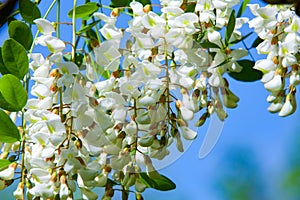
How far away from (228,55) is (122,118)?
12 centimetres

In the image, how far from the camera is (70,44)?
482mm

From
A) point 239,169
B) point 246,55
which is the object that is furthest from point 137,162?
point 239,169

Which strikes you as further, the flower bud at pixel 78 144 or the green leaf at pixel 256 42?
the green leaf at pixel 256 42

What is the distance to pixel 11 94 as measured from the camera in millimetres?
474

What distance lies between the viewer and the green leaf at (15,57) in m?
0.47

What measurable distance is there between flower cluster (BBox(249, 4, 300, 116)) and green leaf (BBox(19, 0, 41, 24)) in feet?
0.64

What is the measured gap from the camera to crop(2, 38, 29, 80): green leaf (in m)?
0.47

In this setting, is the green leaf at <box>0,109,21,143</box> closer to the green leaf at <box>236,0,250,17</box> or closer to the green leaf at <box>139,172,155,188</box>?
the green leaf at <box>139,172,155,188</box>

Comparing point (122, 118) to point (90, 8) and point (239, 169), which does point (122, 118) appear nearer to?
point (90, 8)

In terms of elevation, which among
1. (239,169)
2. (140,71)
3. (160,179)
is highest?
(140,71)

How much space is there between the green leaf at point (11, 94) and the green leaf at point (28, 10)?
0.08m

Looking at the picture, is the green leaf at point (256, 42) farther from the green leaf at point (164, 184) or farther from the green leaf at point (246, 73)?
the green leaf at point (164, 184)

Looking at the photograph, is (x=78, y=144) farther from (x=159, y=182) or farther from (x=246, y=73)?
(x=246, y=73)

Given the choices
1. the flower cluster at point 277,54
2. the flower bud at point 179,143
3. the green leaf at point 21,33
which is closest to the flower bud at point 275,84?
the flower cluster at point 277,54
